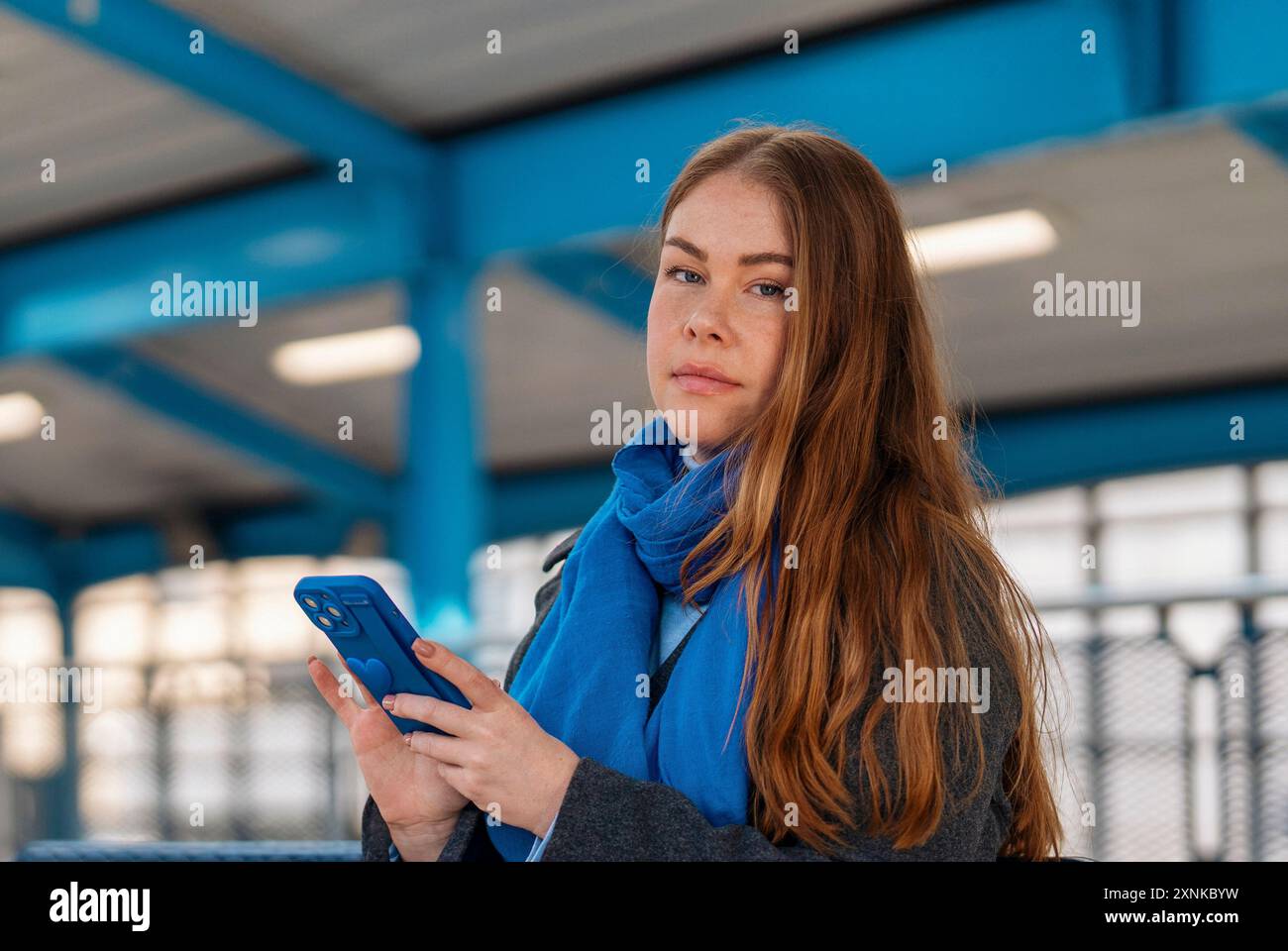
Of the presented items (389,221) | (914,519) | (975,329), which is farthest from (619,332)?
(914,519)

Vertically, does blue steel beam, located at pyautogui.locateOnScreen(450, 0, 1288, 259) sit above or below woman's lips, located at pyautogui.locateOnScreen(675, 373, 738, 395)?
above

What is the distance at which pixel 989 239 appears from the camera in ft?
27.0

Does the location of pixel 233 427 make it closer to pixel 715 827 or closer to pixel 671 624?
pixel 671 624

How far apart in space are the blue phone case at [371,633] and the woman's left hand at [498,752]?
22 mm

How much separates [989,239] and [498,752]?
7601 mm

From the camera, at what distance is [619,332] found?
32.3 ft

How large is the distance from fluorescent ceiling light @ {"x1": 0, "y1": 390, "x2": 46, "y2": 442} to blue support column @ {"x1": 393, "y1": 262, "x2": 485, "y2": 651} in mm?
6549

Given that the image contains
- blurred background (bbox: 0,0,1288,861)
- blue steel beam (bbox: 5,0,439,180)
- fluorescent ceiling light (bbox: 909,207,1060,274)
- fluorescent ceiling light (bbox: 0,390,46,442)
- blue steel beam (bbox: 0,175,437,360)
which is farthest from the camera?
fluorescent ceiling light (bbox: 0,390,46,442)

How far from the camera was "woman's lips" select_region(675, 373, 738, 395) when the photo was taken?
1301mm

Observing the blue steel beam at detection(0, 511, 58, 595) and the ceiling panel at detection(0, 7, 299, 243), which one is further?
the blue steel beam at detection(0, 511, 58, 595)

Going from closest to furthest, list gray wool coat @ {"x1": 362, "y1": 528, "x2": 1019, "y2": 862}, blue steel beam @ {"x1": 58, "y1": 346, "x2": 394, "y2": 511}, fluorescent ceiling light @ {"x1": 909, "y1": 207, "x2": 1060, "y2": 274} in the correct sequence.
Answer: gray wool coat @ {"x1": 362, "y1": 528, "x2": 1019, "y2": 862}
fluorescent ceiling light @ {"x1": 909, "y1": 207, "x2": 1060, "y2": 274}
blue steel beam @ {"x1": 58, "y1": 346, "x2": 394, "y2": 511}

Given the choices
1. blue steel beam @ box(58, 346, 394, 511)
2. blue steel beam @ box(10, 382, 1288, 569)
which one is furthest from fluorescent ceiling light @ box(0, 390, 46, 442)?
blue steel beam @ box(10, 382, 1288, 569)

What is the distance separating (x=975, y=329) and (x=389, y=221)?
4844 mm

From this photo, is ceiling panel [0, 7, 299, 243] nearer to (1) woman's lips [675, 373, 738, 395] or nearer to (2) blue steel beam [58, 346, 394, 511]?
(2) blue steel beam [58, 346, 394, 511]
